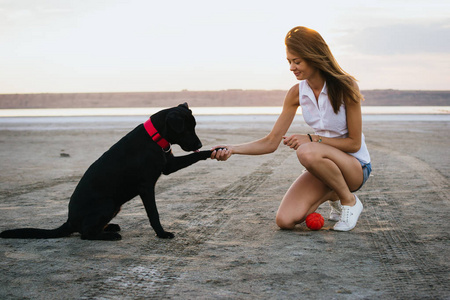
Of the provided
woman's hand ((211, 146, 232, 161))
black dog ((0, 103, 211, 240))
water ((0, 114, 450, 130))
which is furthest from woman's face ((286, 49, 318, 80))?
water ((0, 114, 450, 130))

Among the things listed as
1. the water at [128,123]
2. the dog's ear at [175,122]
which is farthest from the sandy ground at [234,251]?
the water at [128,123]

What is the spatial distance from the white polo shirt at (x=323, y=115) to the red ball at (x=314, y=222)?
Answer: 66cm

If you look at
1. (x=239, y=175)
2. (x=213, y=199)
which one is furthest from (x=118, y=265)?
(x=239, y=175)

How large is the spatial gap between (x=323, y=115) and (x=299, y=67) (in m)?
0.48

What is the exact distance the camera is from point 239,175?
708 centimetres

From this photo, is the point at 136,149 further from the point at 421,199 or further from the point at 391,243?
the point at 421,199

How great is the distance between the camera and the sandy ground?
2717 millimetres

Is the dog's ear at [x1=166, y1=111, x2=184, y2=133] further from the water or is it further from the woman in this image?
the water

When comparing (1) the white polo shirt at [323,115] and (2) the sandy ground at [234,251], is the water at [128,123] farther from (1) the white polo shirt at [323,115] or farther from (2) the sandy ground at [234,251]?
(1) the white polo shirt at [323,115]

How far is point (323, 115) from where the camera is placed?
408 centimetres

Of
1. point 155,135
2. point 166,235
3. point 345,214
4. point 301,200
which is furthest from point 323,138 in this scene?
point 166,235

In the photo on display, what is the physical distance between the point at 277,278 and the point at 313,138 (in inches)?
64.3

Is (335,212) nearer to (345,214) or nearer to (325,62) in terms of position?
(345,214)

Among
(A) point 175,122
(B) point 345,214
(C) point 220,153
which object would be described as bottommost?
(B) point 345,214
